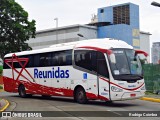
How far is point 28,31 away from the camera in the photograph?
50.5 m

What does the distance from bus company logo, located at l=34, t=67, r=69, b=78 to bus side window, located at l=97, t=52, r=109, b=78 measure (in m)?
3.07

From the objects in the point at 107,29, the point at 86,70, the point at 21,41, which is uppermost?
the point at 107,29

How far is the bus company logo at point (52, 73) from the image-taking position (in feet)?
74.3

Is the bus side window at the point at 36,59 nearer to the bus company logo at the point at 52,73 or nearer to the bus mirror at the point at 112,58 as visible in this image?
the bus company logo at the point at 52,73

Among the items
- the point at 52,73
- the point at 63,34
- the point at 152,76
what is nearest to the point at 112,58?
the point at 52,73

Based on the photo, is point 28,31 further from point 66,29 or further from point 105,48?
point 66,29

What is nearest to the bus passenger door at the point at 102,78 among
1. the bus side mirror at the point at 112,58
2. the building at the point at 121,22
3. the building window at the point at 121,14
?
the bus side mirror at the point at 112,58

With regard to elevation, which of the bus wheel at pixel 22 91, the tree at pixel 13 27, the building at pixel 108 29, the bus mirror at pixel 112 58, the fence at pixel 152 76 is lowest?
the bus wheel at pixel 22 91

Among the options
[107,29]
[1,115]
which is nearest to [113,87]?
[1,115]

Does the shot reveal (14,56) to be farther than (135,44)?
No

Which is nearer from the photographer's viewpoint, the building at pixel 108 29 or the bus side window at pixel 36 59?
the bus side window at pixel 36 59

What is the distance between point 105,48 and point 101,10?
256 ft

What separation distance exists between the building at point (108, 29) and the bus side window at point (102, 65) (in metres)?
70.0

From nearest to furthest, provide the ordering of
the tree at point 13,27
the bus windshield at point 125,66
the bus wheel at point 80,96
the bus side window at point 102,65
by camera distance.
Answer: the bus windshield at point 125,66, the bus side window at point 102,65, the bus wheel at point 80,96, the tree at point 13,27
